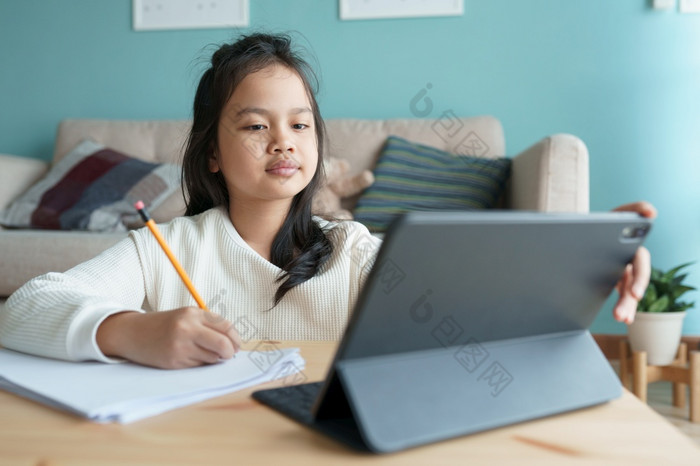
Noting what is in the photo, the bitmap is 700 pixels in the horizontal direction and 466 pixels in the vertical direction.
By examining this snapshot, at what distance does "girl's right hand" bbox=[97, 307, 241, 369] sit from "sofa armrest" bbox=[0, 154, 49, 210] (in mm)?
2141

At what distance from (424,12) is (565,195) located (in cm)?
122

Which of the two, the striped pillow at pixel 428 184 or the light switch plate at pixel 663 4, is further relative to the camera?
the light switch plate at pixel 663 4

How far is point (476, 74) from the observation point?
263 cm

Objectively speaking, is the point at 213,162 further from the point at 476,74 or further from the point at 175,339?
the point at 476,74

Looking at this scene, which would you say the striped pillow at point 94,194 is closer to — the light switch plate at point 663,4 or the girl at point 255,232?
the girl at point 255,232

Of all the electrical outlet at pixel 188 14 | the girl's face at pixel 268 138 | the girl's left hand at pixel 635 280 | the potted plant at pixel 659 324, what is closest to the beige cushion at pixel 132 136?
the electrical outlet at pixel 188 14

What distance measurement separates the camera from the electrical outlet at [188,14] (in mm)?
2764

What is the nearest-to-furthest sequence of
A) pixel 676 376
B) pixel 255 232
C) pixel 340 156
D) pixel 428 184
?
pixel 255 232 < pixel 676 376 < pixel 428 184 < pixel 340 156

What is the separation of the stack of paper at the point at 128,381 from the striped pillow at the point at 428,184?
153 cm

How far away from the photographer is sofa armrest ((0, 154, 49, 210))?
96.1 inches

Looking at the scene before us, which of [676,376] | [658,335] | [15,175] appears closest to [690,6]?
[658,335]

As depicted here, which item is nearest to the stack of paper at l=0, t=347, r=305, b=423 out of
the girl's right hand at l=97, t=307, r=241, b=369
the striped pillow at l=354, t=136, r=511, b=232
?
the girl's right hand at l=97, t=307, r=241, b=369

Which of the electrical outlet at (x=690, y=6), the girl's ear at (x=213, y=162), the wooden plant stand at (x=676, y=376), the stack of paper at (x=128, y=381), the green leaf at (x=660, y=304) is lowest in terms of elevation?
the wooden plant stand at (x=676, y=376)

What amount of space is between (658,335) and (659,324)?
34 millimetres
